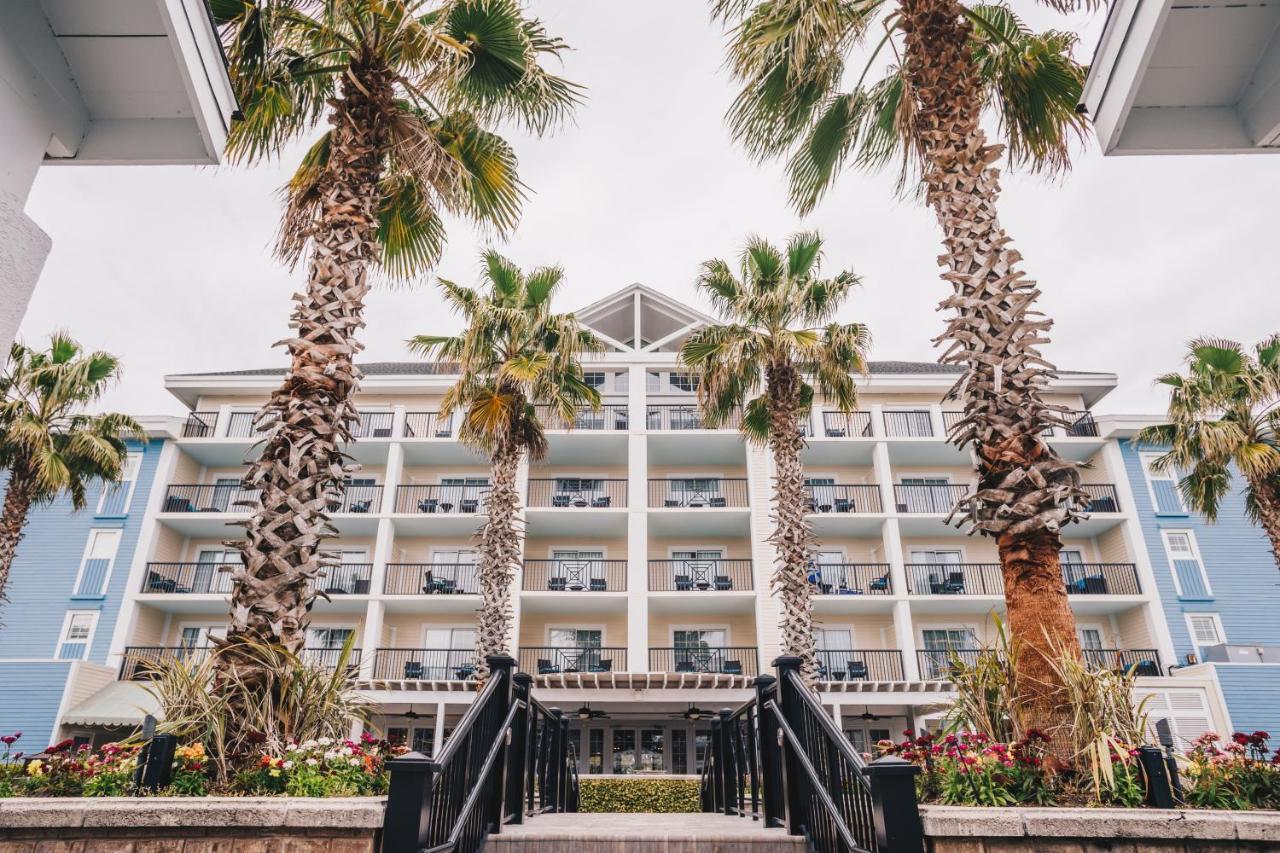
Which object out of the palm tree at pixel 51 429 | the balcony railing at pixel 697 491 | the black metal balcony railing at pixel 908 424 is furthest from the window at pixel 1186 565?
the palm tree at pixel 51 429

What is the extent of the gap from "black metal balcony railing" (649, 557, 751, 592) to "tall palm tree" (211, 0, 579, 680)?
1538 centimetres

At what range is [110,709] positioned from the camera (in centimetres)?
2014

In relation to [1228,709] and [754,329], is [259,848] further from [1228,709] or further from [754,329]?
[1228,709]

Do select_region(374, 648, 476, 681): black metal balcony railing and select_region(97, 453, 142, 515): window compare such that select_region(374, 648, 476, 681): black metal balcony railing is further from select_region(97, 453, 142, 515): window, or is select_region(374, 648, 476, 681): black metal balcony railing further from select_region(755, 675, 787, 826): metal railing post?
select_region(755, 675, 787, 826): metal railing post

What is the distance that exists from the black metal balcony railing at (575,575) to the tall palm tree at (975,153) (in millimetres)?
15451

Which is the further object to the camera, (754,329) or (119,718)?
(119,718)

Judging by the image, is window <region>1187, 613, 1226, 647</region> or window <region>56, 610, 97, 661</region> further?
window <region>1187, 613, 1226, 647</region>

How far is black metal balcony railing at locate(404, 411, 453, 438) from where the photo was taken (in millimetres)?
25078

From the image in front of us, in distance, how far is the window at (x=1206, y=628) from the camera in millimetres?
22859

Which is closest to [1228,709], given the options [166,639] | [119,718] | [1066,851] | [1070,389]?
[1070,389]

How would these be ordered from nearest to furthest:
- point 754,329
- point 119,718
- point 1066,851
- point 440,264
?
point 1066,851, point 440,264, point 754,329, point 119,718

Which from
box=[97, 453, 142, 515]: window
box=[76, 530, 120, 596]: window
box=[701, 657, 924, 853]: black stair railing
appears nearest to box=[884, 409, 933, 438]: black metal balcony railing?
box=[701, 657, 924, 853]: black stair railing

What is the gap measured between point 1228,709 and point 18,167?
27068mm

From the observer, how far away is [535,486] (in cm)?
2525
